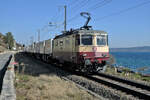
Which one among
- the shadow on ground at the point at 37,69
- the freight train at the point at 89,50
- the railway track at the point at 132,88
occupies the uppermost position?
the freight train at the point at 89,50

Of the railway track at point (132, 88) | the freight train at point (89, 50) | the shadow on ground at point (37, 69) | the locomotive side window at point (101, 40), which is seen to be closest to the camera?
the railway track at point (132, 88)

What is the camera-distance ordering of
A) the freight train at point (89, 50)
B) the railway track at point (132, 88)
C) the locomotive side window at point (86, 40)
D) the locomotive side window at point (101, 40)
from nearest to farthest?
the railway track at point (132, 88) → the freight train at point (89, 50) → the locomotive side window at point (86, 40) → the locomotive side window at point (101, 40)

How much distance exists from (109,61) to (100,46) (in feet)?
4.13

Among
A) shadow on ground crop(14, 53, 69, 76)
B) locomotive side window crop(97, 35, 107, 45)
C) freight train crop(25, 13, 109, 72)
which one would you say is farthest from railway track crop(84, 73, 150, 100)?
shadow on ground crop(14, 53, 69, 76)

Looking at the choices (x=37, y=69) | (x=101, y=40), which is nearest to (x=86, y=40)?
(x=101, y=40)

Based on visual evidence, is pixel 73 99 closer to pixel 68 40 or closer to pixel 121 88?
pixel 121 88

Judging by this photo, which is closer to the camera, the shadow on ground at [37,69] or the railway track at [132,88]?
the railway track at [132,88]

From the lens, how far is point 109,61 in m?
14.2

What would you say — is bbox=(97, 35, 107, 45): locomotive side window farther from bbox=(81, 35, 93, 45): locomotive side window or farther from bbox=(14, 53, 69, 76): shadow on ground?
bbox=(14, 53, 69, 76): shadow on ground

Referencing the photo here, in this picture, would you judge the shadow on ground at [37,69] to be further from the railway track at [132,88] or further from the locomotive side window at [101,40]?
the railway track at [132,88]

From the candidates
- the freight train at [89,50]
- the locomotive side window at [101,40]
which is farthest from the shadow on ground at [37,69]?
the locomotive side window at [101,40]

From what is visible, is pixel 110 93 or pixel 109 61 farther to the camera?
pixel 109 61

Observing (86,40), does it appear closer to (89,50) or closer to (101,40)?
(89,50)

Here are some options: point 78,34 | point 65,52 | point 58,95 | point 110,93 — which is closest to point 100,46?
point 78,34
